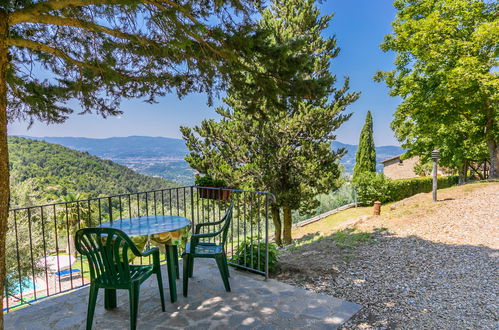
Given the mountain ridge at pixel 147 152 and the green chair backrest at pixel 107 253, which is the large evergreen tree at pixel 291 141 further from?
the green chair backrest at pixel 107 253

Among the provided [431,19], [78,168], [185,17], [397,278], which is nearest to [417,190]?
→ [431,19]

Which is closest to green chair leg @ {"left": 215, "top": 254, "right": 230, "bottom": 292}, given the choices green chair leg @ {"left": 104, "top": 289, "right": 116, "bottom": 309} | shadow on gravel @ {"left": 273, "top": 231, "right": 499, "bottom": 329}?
shadow on gravel @ {"left": 273, "top": 231, "right": 499, "bottom": 329}

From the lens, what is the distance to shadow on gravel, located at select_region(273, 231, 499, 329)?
7.91 feet

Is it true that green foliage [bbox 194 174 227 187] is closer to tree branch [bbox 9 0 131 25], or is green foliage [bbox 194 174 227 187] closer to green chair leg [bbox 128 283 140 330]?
green chair leg [bbox 128 283 140 330]

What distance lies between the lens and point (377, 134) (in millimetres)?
20516

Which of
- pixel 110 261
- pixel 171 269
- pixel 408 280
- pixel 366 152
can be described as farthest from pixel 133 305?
pixel 366 152

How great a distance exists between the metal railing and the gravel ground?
0.62m

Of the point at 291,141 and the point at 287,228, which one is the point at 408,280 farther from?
the point at 287,228

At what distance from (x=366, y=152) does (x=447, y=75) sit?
10077mm

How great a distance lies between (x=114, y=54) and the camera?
9.39 feet

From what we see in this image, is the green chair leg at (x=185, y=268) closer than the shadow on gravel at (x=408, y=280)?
No

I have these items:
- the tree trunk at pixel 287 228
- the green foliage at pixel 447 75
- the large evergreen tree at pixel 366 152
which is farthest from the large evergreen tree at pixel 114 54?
the large evergreen tree at pixel 366 152

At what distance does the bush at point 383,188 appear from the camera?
554 inches

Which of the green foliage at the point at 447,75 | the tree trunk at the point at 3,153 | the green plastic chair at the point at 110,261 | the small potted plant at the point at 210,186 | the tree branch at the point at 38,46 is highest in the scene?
the green foliage at the point at 447,75
